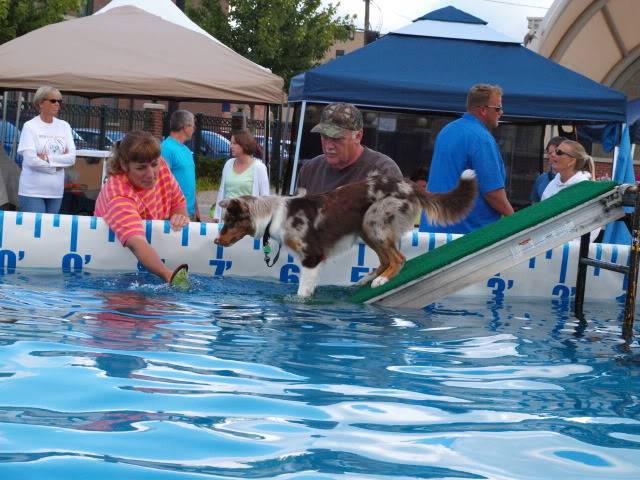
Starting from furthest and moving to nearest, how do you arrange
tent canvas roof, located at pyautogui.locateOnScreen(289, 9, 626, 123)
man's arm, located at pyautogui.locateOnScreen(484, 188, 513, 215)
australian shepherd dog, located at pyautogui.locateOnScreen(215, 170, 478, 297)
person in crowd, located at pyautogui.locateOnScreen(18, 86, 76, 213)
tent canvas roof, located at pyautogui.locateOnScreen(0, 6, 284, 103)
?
tent canvas roof, located at pyautogui.locateOnScreen(0, 6, 284, 103)
tent canvas roof, located at pyautogui.locateOnScreen(289, 9, 626, 123)
person in crowd, located at pyautogui.locateOnScreen(18, 86, 76, 213)
man's arm, located at pyautogui.locateOnScreen(484, 188, 513, 215)
australian shepherd dog, located at pyautogui.locateOnScreen(215, 170, 478, 297)

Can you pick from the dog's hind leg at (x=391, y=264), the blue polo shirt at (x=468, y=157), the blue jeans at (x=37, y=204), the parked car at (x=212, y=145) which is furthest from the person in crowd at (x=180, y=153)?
the parked car at (x=212, y=145)

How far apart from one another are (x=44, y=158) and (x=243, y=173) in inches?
91.6

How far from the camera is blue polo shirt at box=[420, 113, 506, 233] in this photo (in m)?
7.98

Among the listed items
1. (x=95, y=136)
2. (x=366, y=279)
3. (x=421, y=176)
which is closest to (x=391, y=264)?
(x=366, y=279)

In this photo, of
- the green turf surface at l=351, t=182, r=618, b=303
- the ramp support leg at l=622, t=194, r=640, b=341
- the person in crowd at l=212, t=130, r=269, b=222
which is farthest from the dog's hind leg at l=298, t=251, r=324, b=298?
the person in crowd at l=212, t=130, r=269, b=222

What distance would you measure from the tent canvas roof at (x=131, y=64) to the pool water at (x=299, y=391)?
6.34 m

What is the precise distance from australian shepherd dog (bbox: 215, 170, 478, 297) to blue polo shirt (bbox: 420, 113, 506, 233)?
404 mm

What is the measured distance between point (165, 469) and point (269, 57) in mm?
33454

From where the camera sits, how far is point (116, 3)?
51.2 ft

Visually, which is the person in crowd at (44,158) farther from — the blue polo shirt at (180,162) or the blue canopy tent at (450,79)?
the blue canopy tent at (450,79)

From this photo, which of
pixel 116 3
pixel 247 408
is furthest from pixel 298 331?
pixel 116 3

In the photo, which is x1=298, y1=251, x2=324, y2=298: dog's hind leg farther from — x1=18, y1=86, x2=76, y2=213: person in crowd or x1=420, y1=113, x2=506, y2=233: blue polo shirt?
x1=18, y1=86, x2=76, y2=213: person in crowd

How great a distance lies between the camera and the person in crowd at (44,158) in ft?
36.7

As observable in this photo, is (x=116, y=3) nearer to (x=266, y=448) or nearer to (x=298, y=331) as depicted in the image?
(x=298, y=331)
